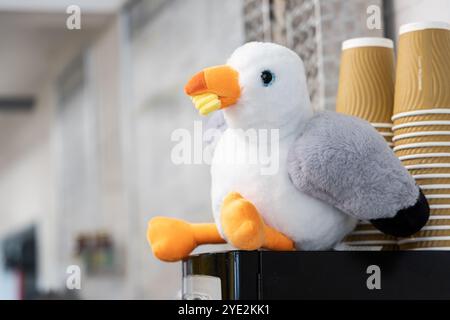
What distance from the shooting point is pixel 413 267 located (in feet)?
3.19

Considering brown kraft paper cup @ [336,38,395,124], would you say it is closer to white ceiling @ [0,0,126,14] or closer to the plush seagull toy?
the plush seagull toy

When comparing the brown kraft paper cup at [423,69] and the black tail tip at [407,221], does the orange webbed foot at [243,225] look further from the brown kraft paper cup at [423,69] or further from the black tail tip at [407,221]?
the brown kraft paper cup at [423,69]

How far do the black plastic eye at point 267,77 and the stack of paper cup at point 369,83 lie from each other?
0.71 feet

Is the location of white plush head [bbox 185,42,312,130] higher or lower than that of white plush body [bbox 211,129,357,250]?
higher

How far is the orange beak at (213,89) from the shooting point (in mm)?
967

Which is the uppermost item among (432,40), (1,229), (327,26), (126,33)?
(126,33)

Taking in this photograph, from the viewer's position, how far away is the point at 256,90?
98cm

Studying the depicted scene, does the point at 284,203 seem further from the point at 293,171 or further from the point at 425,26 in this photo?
the point at 425,26

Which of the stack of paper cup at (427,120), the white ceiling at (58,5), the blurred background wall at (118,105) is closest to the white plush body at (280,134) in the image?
the stack of paper cup at (427,120)

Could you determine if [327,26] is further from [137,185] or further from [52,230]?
[52,230]

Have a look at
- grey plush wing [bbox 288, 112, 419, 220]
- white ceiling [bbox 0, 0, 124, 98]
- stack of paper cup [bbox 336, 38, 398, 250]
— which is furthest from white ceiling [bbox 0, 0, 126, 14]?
grey plush wing [bbox 288, 112, 419, 220]

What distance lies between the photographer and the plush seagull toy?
953mm
